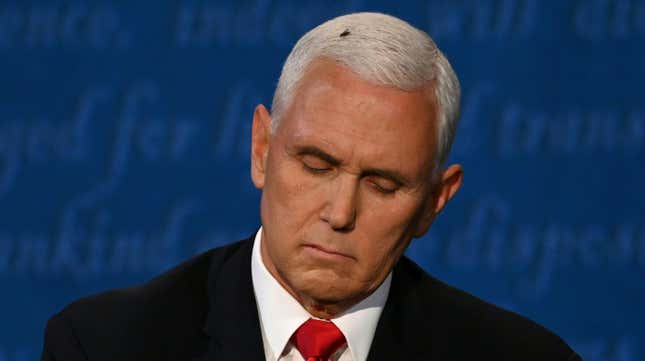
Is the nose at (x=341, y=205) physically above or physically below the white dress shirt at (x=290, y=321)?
above

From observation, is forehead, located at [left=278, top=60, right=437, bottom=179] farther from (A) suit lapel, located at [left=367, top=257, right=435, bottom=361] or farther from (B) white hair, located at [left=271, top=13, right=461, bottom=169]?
(A) suit lapel, located at [left=367, top=257, right=435, bottom=361]

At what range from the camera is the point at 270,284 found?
2205 millimetres

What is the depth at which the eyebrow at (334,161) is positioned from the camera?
200 centimetres

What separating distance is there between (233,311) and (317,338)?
0.18 m

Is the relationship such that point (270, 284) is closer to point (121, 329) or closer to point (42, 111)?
point (121, 329)

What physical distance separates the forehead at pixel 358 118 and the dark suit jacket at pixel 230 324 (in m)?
0.36

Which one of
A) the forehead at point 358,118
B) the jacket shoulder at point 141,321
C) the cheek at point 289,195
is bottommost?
the jacket shoulder at point 141,321

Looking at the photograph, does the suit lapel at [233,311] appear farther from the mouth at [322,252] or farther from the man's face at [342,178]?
the mouth at [322,252]

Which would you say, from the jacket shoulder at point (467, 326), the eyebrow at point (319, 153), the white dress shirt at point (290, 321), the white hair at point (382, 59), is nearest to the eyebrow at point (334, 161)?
the eyebrow at point (319, 153)

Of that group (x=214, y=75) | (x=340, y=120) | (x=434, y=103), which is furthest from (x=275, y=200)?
(x=214, y=75)

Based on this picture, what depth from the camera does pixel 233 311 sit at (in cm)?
224

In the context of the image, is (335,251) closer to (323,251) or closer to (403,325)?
(323,251)

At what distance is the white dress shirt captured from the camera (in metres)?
2.16

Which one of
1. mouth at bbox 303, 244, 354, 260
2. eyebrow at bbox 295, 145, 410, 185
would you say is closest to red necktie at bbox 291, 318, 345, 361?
mouth at bbox 303, 244, 354, 260
